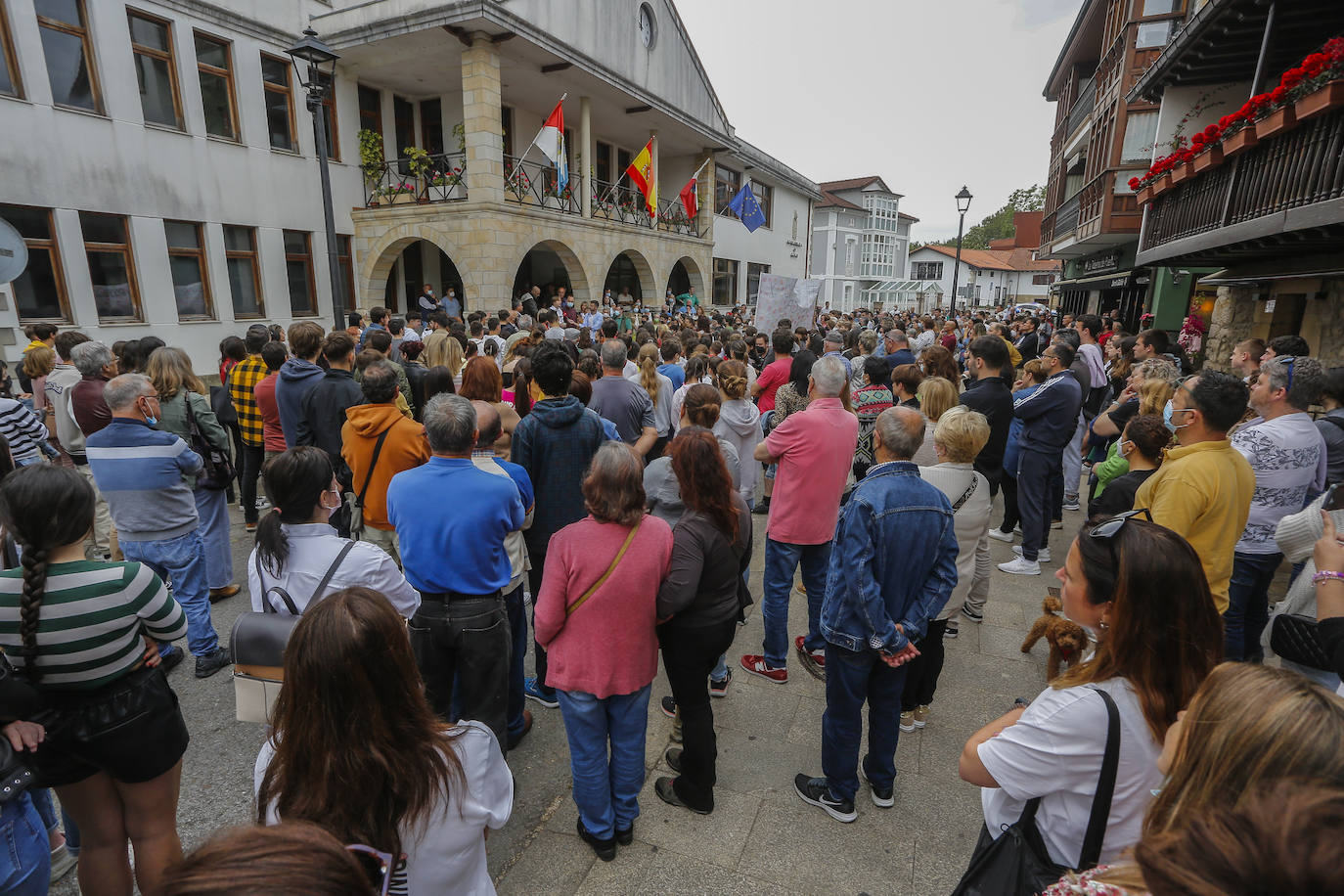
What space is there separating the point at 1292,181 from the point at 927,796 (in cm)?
725

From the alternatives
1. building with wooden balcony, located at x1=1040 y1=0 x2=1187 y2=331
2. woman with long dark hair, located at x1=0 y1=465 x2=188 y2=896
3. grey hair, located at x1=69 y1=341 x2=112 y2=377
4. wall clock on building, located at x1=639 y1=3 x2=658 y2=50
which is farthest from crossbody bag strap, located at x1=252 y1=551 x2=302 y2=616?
wall clock on building, located at x1=639 y1=3 x2=658 y2=50

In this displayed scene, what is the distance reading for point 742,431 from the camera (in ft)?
16.1

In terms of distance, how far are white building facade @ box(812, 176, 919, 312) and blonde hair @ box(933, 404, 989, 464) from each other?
46.5 m

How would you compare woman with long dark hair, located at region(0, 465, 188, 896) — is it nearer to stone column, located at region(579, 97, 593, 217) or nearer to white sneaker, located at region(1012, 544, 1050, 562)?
white sneaker, located at region(1012, 544, 1050, 562)

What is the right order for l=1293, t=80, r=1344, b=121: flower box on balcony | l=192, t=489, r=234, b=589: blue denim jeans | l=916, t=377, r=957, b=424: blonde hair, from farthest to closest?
1. l=1293, t=80, r=1344, b=121: flower box on balcony
2. l=192, t=489, r=234, b=589: blue denim jeans
3. l=916, t=377, r=957, b=424: blonde hair

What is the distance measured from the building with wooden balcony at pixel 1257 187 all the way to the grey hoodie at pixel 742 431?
5088mm

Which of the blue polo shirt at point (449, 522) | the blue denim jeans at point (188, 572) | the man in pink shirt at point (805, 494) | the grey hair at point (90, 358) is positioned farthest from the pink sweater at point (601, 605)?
the grey hair at point (90, 358)

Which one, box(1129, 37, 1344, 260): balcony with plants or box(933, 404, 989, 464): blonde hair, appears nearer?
box(933, 404, 989, 464): blonde hair

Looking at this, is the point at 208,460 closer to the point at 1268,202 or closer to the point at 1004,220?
the point at 1268,202

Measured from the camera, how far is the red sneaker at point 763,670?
12.9 ft

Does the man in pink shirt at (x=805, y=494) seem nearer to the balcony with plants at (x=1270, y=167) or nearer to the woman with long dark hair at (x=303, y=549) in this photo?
the woman with long dark hair at (x=303, y=549)

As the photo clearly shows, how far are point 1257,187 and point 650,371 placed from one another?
7.22 meters

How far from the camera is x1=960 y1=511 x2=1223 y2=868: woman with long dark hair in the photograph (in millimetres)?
1487

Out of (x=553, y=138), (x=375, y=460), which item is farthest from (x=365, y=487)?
(x=553, y=138)
